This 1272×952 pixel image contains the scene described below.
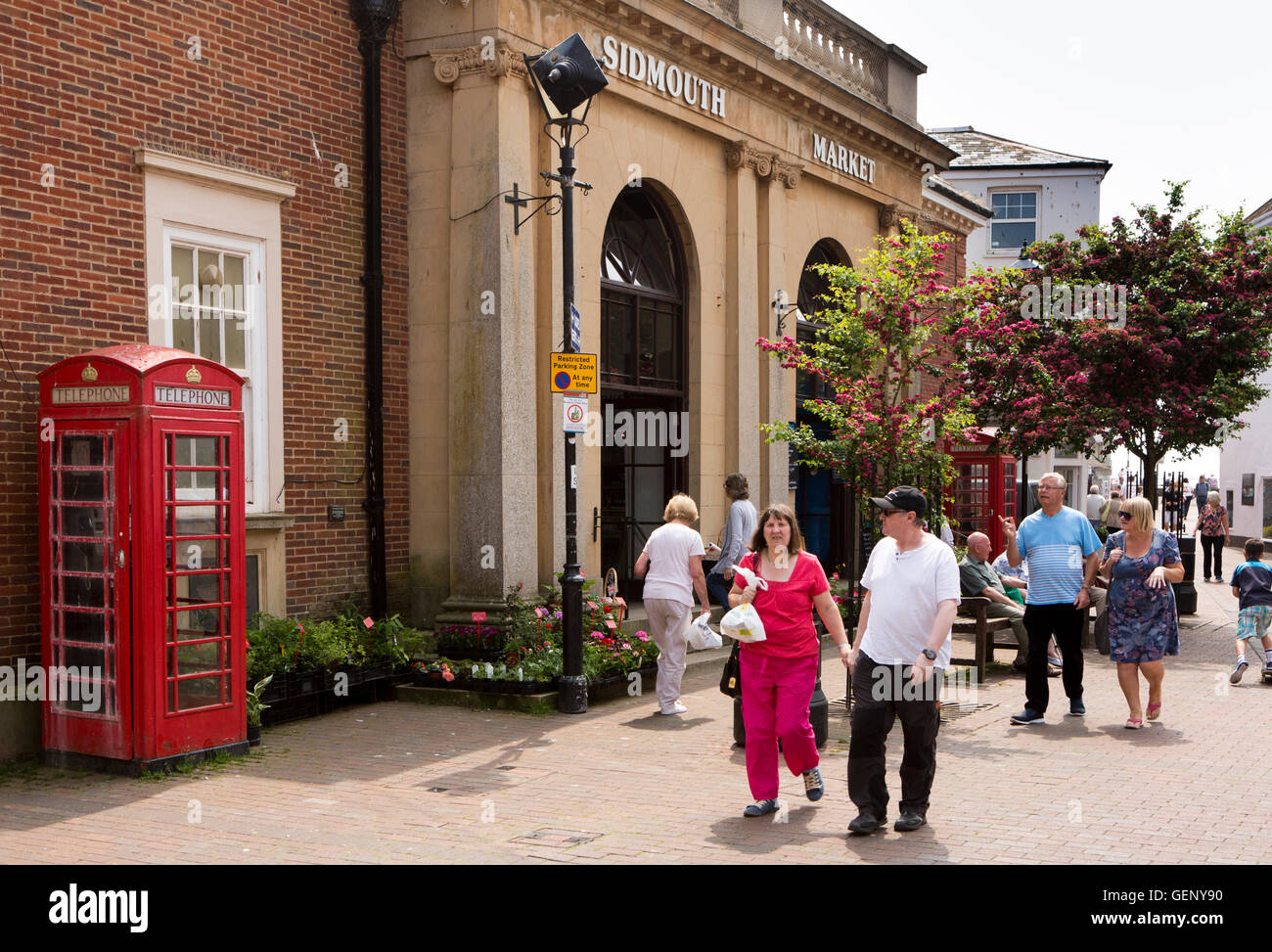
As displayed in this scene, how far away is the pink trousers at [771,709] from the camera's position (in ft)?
25.0

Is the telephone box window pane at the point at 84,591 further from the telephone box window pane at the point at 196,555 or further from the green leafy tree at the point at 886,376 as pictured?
the green leafy tree at the point at 886,376

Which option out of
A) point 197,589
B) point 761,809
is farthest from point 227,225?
point 761,809

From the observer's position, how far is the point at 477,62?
12.4m

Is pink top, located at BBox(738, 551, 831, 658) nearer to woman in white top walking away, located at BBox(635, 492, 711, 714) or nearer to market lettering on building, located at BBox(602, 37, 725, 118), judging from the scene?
woman in white top walking away, located at BBox(635, 492, 711, 714)

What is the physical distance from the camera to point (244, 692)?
9344 millimetres

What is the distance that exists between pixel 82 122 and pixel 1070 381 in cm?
1301

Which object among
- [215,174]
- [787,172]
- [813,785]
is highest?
[787,172]

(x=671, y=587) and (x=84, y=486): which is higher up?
(x=84, y=486)

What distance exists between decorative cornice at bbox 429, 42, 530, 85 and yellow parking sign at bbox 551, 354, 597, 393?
3.17m

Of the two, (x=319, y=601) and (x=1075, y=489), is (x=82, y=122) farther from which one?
(x=1075, y=489)

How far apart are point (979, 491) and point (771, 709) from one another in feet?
51.5

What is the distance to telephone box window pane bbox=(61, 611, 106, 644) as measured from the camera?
8719 mm

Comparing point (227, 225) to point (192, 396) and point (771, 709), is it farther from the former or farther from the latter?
point (771, 709)

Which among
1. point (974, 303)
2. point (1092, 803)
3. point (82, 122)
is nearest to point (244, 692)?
point (82, 122)
